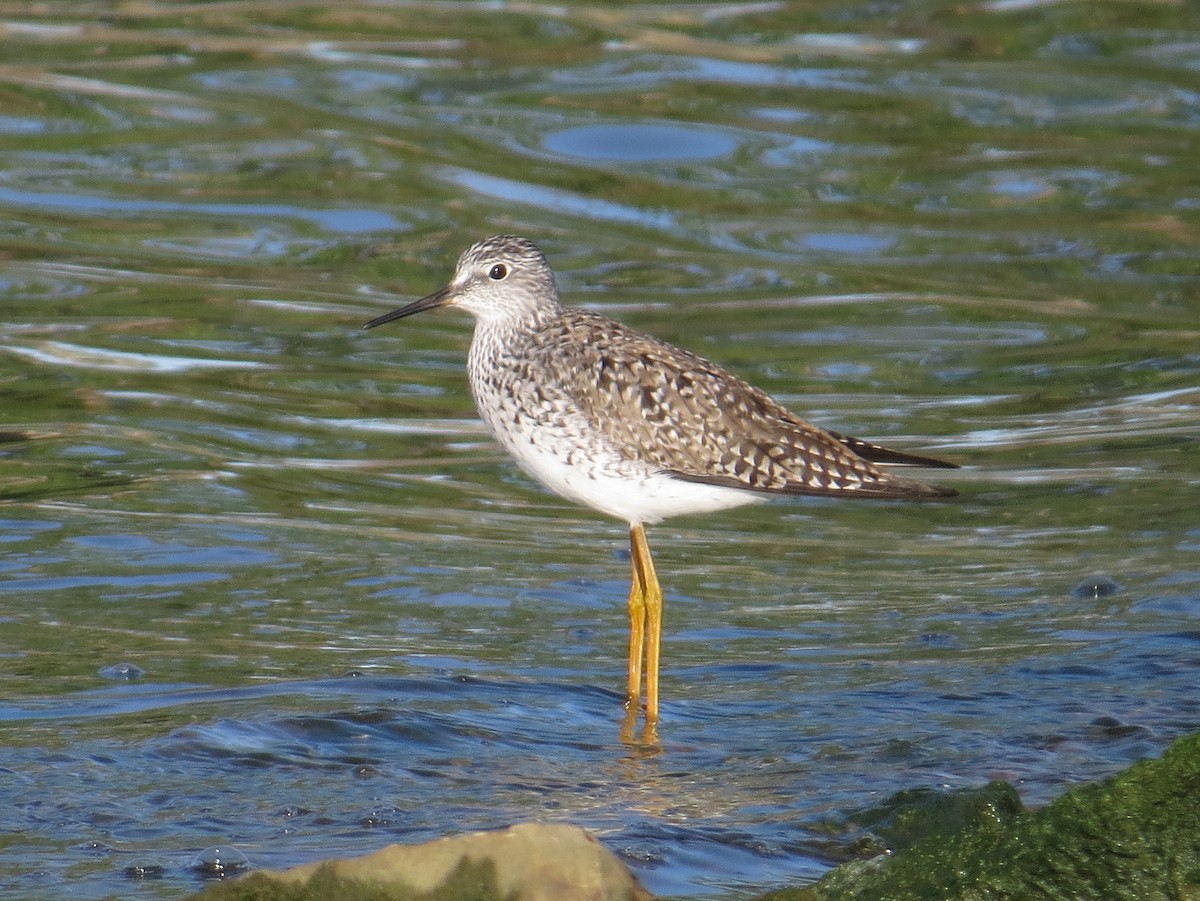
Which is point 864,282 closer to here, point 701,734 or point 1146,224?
point 1146,224

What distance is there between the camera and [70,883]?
5746 mm

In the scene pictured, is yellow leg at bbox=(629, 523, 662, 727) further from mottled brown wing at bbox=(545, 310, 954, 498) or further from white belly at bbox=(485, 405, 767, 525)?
mottled brown wing at bbox=(545, 310, 954, 498)

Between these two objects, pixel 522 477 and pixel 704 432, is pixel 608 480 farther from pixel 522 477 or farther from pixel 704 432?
pixel 522 477

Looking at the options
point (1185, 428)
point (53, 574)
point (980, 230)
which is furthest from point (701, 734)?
point (980, 230)

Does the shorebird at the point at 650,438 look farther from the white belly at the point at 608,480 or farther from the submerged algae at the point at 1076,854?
the submerged algae at the point at 1076,854

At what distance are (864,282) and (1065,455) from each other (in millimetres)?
4016

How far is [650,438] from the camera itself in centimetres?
810

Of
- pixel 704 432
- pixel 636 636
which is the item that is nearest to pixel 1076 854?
pixel 704 432

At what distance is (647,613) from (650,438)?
37.0 inches

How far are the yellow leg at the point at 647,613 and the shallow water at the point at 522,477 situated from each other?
161 millimetres

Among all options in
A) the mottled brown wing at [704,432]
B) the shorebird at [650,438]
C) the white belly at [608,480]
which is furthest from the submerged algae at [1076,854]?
the white belly at [608,480]

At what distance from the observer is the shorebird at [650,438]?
8.09m

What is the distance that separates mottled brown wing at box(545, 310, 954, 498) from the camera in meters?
8.09

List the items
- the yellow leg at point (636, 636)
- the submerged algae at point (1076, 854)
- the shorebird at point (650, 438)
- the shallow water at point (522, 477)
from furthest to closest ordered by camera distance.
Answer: the shorebird at point (650, 438), the yellow leg at point (636, 636), the shallow water at point (522, 477), the submerged algae at point (1076, 854)
